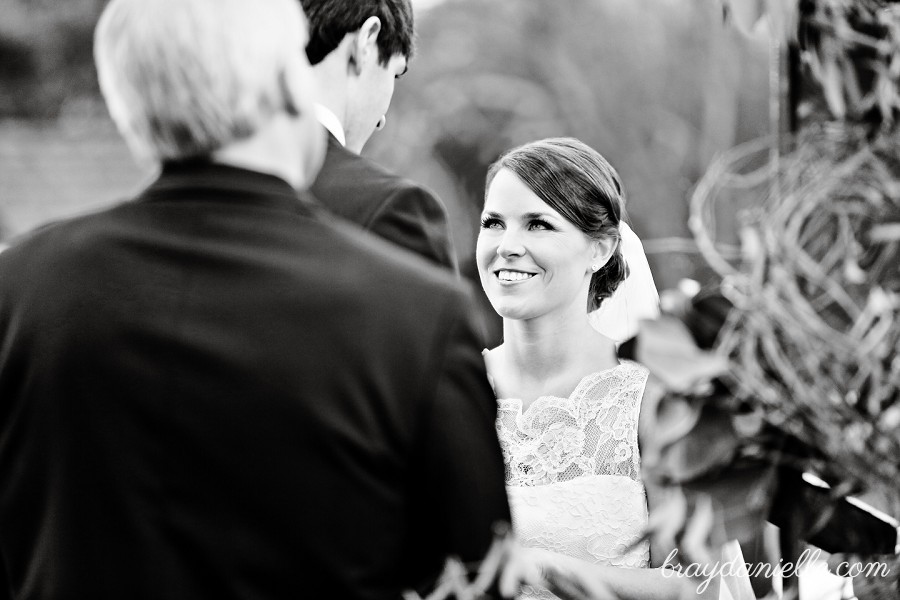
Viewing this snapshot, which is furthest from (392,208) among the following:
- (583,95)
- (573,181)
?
(583,95)

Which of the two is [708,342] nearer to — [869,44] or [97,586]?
[869,44]

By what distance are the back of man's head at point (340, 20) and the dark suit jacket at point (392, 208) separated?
374 millimetres

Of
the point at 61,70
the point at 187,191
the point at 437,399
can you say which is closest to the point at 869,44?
the point at 437,399

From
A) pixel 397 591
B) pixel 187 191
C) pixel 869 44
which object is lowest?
pixel 397 591

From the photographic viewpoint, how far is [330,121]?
2275mm

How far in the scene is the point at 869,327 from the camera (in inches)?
49.7

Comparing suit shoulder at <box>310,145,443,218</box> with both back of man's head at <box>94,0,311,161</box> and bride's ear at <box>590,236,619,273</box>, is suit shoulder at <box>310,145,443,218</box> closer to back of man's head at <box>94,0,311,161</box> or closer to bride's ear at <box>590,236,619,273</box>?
back of man's head at <box>94,0,311,161</box>

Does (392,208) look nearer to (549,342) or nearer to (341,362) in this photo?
(341,362)

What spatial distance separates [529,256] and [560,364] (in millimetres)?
344

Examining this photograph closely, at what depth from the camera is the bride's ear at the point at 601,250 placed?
3365 millimetres

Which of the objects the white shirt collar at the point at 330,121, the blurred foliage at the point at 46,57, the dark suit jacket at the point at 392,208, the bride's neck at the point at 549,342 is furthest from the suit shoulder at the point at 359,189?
the blurred foliage at the point at 46,57

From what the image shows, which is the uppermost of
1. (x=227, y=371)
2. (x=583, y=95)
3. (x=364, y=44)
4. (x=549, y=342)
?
(x=583, y=95)

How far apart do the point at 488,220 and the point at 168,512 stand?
6.87ft

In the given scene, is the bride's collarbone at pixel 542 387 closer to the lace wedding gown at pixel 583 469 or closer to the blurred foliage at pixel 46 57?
the lace wedding gown at pixel 583 469
